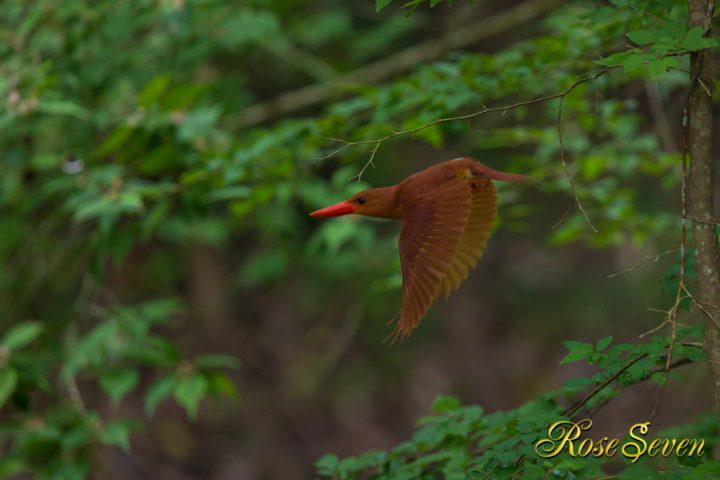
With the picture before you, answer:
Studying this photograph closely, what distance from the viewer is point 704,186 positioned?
1274 millimetres

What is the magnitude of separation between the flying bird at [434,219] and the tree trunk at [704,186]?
12.9 inches

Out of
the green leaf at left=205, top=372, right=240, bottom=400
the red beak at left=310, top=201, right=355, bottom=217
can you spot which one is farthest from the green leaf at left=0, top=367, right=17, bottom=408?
the red beak at left=310, top=201, right=355, bottom=217

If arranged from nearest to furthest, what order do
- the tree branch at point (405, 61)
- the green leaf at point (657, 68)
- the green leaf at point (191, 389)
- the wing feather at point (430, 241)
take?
the wing feather at point (430, 241) < the green leaf at point (657, 68) < the green leaf at point (191, 389) < the tree branch at point (405, 61)

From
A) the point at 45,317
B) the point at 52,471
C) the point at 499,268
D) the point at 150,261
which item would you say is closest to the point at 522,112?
the point at 52,471

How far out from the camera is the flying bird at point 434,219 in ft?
3.62

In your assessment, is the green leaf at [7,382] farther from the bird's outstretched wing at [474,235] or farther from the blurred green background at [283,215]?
the bird's outstretched wing at [474,235]

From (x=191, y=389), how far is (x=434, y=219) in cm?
157

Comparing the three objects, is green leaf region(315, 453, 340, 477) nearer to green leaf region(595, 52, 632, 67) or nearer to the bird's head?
the bird's head

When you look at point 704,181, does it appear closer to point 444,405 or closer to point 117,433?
point 444,405

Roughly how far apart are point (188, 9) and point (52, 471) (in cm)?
153

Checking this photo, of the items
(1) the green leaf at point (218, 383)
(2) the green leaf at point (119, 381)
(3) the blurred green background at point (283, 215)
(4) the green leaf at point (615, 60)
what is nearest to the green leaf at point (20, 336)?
(3) the blurred green background at point (283, 215)

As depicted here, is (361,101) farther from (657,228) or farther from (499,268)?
(499,268)

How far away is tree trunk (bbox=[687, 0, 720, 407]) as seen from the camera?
1264 mm

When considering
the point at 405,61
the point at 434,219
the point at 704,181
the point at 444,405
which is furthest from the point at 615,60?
the point at 405,61
